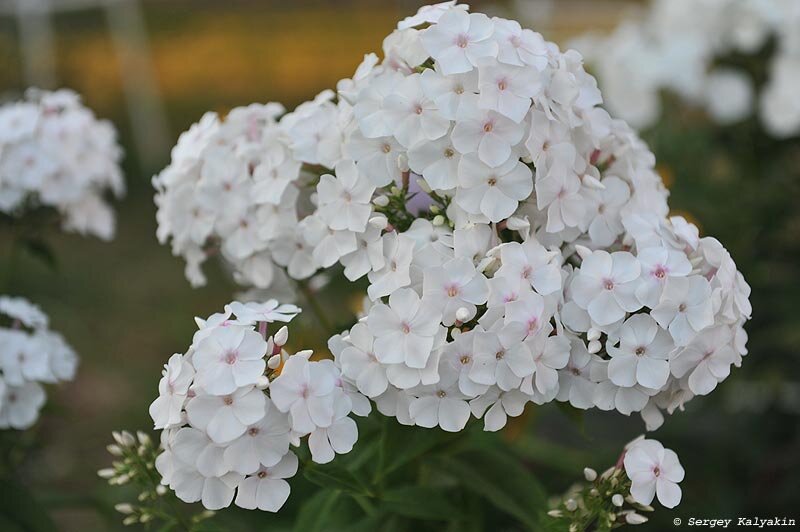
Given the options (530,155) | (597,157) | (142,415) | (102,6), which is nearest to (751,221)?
(597,157)

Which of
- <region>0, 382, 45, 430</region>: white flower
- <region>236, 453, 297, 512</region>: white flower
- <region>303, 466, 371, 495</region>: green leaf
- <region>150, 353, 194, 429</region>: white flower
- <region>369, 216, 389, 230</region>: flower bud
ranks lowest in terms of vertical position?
<region>236, 453, 297, 512</region>: white flower

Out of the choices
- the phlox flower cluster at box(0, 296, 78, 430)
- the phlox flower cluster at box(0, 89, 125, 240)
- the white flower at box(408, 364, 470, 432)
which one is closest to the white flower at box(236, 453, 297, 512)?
the white flower at box(408, 364, 470, 432)

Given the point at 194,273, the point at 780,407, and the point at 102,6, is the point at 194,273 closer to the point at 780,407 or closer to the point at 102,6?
the point at 780,407

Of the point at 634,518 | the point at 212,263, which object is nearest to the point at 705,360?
the point at 634,518

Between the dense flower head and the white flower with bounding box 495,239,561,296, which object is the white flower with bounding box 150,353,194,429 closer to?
the dense flower head

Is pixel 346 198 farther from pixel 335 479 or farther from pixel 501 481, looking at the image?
pixel 501 481
